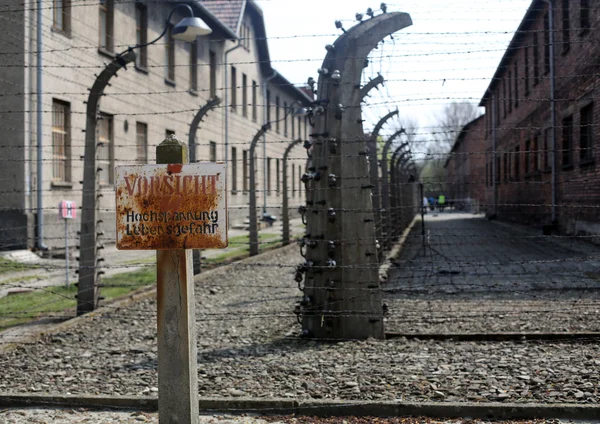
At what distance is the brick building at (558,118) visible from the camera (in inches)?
648

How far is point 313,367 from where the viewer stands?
588 centimetres

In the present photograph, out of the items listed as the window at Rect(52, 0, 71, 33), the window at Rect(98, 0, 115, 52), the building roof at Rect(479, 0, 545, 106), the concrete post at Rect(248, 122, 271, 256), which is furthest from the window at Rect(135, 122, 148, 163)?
the building roof at Rect(479, 0, 545, 106)

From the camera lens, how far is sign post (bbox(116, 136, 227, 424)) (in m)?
3.59

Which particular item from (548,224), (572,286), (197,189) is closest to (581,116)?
(548,224)

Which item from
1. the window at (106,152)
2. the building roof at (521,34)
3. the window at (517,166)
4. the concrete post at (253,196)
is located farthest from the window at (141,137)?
the window at (517,166)

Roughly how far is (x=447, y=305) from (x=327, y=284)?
2.69 metres

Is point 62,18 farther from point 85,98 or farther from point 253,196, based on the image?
point 253,196

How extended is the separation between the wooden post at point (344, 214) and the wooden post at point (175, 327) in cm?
336

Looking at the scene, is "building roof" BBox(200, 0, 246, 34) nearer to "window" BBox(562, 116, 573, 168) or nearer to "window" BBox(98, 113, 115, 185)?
"window" BBox(98, 113, 115, 185)

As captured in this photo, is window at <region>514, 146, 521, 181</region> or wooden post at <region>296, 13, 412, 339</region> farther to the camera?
window at <region>514, 146, 521, 181</region>

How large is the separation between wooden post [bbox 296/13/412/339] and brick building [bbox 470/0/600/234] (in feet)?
11.1

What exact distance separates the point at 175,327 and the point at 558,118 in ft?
65.0

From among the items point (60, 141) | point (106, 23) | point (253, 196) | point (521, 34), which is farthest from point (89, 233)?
point (521, 34)

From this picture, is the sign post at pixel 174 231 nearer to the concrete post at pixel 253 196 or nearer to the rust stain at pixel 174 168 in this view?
the rust stain at pixel 174 168
